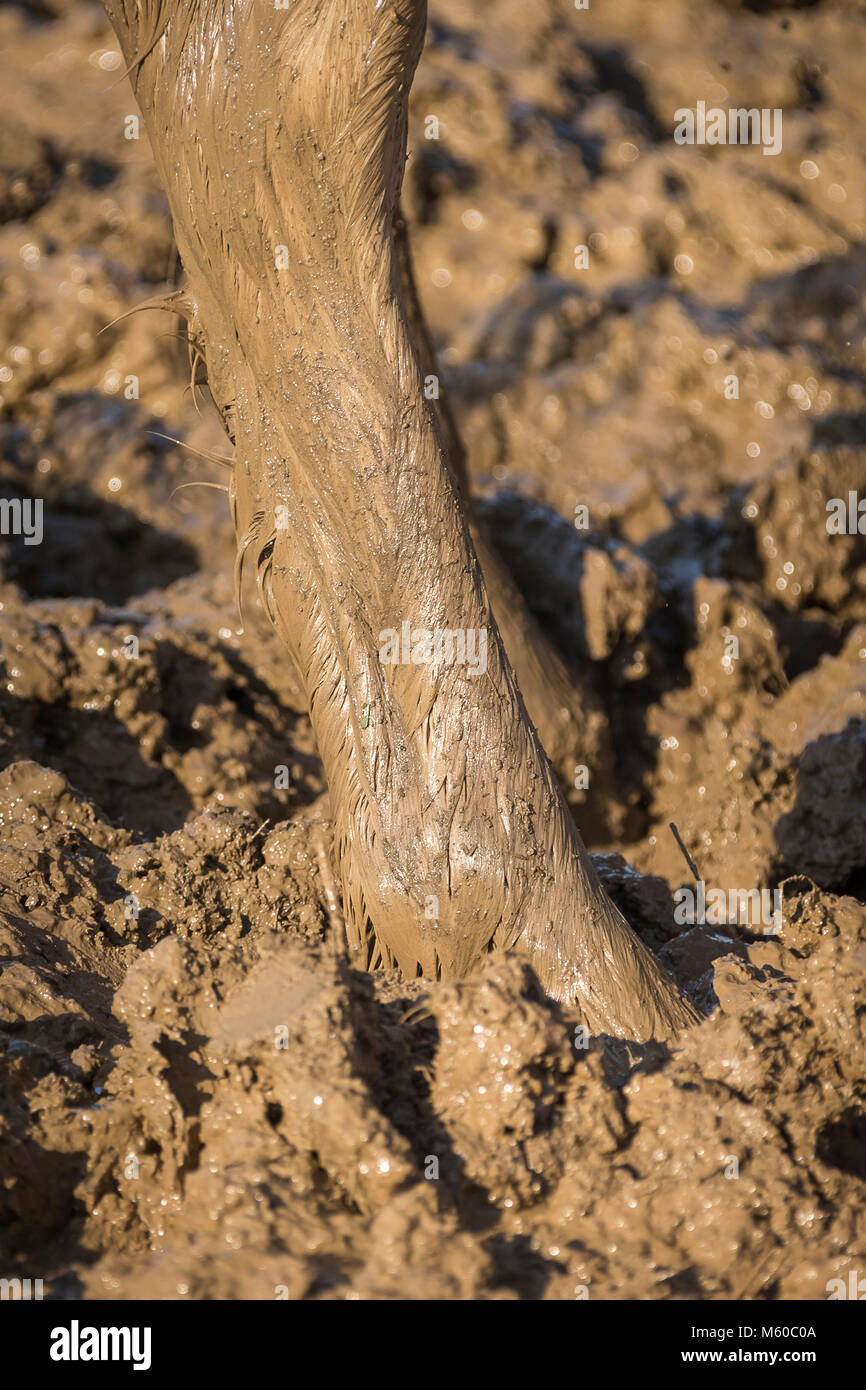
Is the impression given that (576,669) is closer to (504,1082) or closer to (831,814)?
(831,814)

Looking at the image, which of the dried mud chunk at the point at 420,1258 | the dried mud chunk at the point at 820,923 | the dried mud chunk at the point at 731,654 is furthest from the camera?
the dried mud chunk at the point at 731,654

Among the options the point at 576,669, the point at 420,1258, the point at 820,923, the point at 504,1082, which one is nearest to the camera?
the point at 420,1258

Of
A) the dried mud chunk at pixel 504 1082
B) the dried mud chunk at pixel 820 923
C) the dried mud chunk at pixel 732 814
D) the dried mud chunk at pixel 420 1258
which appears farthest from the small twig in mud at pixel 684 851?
the dried mud chunk at pixel 420 1258

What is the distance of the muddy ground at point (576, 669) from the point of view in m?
1.87

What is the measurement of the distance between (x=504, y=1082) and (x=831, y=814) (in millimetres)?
1919

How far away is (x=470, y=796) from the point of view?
7.83ft

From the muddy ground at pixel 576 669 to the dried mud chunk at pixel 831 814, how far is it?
0.04 ft

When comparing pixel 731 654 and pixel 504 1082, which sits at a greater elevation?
pixel 731 654

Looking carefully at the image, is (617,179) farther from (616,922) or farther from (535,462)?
(616,922)

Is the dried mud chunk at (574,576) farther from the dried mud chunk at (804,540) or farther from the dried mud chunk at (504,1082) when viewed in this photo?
the dried mud chunk at (504,1082)

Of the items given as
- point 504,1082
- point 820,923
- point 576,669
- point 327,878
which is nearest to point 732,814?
point 576,669

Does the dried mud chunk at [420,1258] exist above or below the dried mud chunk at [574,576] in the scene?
below

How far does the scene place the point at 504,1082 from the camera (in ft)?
6.35
